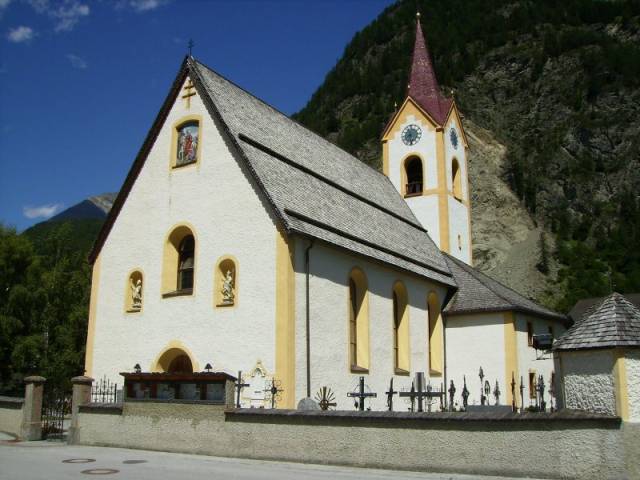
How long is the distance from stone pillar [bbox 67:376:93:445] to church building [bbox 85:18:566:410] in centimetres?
223

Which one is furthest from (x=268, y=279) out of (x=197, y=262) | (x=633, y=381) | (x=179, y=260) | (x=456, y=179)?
(x=456, y=179)

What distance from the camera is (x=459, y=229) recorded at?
112 feet

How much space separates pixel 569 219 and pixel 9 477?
71.1 m

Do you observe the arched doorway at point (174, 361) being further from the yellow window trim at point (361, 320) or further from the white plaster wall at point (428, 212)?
the white plaster wall at point (428, 212)

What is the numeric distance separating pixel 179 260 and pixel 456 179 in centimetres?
1933

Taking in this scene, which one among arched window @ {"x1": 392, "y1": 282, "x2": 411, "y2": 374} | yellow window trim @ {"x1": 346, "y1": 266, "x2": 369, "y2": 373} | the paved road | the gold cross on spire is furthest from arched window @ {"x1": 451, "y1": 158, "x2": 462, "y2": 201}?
the paved road

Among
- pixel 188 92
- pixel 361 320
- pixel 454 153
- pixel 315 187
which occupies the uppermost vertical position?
pixel 454 153

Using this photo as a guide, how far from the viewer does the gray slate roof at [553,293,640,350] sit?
10.9 meters

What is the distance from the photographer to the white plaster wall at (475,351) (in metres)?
25.6

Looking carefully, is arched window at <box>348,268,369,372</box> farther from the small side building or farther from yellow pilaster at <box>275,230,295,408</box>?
the small side building

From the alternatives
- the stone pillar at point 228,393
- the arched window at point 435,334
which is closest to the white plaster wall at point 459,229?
the arched window at point 435,334

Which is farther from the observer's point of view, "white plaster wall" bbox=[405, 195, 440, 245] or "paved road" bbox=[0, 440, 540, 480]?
"white plaster wall" bbox=[405, 195, 440, 245]

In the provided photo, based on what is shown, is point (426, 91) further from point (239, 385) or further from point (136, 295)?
point (239, 385)

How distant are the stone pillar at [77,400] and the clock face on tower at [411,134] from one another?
22091 millimetres
